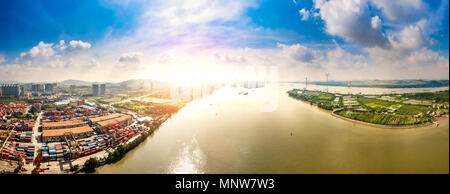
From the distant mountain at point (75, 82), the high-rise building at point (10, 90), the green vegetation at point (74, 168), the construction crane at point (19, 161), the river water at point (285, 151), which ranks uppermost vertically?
the distant mountain at point (75, 82)

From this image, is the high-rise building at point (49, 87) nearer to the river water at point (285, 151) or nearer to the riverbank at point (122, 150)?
the riverbank at point (122, 150)

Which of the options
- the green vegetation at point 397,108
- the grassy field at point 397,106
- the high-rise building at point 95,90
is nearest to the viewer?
the high-rise building at point 95,90

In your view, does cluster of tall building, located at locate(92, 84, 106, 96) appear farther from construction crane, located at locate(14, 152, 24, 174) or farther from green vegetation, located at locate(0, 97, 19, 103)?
construction crane, located at locate(14, 152, 24, 174)

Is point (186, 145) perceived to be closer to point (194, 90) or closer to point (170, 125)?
point (170, 125)

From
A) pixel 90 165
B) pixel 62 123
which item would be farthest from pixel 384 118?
pixel 62 123

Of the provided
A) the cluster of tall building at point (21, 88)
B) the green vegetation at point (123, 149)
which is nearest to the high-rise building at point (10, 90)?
the cluster of tall building at point (21, 88)

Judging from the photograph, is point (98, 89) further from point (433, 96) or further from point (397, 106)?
point (433, 96)

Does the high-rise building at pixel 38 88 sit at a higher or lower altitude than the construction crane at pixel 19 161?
higher

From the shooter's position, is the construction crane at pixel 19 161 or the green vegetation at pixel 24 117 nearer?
the construction crane at pixel 19 161

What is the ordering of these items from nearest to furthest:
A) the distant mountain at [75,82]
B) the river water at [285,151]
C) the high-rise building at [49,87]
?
the river water at [285,151] → the distant mountain at [75,82] → the high-rise building at [49,87]
